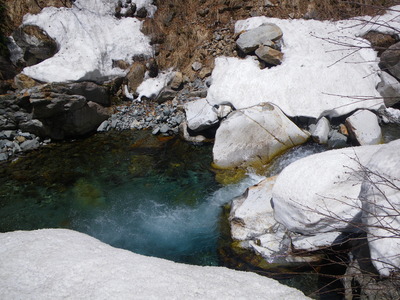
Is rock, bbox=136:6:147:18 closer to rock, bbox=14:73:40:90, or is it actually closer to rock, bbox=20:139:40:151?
rock, bbox=14:73:40:90

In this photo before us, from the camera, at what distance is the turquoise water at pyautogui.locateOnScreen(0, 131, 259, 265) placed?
4.52m

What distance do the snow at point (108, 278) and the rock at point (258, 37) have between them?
282 inches

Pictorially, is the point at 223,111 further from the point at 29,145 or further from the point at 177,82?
the point at 29,145

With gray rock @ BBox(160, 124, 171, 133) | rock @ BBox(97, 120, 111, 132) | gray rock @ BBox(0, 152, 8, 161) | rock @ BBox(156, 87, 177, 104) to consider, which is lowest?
gray rock @ BBox(160, 124, 171, 133)

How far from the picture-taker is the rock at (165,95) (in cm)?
891

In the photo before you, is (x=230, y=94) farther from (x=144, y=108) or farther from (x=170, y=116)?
(x=144, y=108)

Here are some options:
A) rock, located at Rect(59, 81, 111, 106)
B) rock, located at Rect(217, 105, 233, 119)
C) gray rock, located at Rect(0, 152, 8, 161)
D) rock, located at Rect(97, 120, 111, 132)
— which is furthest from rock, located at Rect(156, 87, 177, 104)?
gray rock, located at Rect(0, 152, 8, 161)

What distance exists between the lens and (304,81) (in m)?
7.05

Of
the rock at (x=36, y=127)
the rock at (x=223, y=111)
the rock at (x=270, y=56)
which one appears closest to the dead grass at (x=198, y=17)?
the rock at (x=270, y=56)

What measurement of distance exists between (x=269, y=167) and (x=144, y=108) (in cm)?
462

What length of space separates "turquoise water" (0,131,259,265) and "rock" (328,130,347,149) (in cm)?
191

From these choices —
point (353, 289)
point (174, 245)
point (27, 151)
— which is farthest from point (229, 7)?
point (353, 289)

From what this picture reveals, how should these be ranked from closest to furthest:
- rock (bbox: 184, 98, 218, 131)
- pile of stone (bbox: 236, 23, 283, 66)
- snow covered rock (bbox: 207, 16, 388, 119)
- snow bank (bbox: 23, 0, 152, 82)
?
snow covered rock (bbox: 207, 16, 388, 119), rock (bbox: 184, 98, 218, 131), pile of stone (bbox: 236, 23, 283, 66), snow bank (bbox: 23, 0, 152, 82)

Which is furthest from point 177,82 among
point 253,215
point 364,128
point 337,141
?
point 253,215
